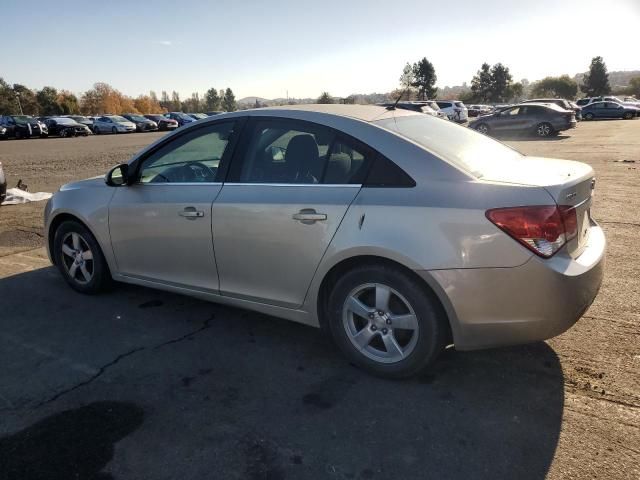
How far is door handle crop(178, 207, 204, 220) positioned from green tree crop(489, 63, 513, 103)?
99.9 m

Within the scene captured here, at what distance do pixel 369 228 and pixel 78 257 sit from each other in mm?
3082

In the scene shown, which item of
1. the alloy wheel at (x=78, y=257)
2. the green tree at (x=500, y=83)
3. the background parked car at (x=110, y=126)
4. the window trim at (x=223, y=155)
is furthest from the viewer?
the green tree at (x=500, y=83)

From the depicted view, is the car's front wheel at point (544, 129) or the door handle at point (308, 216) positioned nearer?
the door handle at point (308, 216)

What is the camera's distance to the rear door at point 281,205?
316 centimetres

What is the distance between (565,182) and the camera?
2863 millimetres

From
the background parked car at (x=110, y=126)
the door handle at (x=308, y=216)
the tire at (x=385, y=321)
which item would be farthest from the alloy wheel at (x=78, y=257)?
the background parked car at (x=110, y=126)

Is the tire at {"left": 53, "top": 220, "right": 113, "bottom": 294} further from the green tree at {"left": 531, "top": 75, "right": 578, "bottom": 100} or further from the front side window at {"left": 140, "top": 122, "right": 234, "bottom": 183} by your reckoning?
the green tree at {"left": 531, "top": 75, "right": 578, "bottom": 100}

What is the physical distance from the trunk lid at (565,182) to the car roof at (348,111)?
3.03 ft

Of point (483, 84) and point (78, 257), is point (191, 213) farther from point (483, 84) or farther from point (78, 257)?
point (483, 84)

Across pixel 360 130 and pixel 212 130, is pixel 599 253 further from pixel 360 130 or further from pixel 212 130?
pixel 212 130

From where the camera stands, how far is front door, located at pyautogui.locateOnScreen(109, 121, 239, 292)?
12.3 feet

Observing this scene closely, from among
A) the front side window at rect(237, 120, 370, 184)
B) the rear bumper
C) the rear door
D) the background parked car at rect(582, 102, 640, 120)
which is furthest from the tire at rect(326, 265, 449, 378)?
the background parked car at rect(582, 102, 640, 120)

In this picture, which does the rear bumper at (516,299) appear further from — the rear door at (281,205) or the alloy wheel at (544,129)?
the alloy wheel at (544,129)

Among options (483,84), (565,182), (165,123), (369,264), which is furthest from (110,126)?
(483,84)
